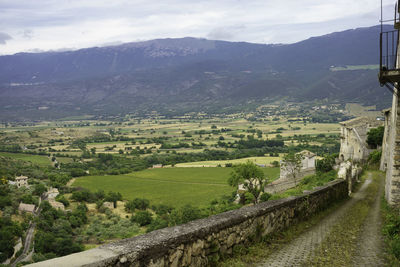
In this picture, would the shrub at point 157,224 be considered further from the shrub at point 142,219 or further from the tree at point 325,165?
the tree at point 325,165

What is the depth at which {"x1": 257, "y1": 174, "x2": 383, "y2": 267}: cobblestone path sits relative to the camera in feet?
23.7

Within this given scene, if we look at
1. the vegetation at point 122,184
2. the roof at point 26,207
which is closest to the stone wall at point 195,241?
the vegetation at point 122,184

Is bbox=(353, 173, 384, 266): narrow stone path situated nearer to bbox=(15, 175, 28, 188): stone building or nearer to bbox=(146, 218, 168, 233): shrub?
bbox=(146, 218, 168, 233): shrub

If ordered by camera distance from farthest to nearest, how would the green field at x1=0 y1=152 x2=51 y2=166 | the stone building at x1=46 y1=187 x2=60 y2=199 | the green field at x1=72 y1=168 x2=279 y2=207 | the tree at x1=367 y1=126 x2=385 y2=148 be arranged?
1. the green field at x1=0 y1=152 x2=51 y2=166
2. the stone building at x1=46 y1=187 x2=60 y2=199
3. the green field at x1=72 y1=168 x2=279 y2=207
4. the tree at x1=367 y1=126 x2=385 y2=148

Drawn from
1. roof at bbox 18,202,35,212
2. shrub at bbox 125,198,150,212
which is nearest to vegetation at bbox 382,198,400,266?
shrub at bbox 125,198,150,212

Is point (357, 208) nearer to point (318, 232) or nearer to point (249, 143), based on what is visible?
point (318, 232)

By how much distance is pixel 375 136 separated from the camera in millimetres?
39406

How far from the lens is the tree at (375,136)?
3906 cm

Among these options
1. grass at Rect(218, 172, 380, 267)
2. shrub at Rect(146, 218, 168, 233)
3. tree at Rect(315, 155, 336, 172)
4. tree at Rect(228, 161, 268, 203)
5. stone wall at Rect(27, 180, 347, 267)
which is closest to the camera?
stone wall at Rect(27, 180, 347, 267)

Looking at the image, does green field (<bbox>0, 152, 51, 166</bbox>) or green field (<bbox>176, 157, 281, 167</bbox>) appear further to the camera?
green field (<bbox>0, 152, 51, 166</bbox>)

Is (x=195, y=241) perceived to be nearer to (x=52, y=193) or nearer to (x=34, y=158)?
(x=52, y=193)

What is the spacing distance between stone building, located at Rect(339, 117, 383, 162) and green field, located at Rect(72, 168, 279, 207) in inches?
768

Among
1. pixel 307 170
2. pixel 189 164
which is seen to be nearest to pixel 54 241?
pixel 307 170

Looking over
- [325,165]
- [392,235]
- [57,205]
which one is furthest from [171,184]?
[392,235]
